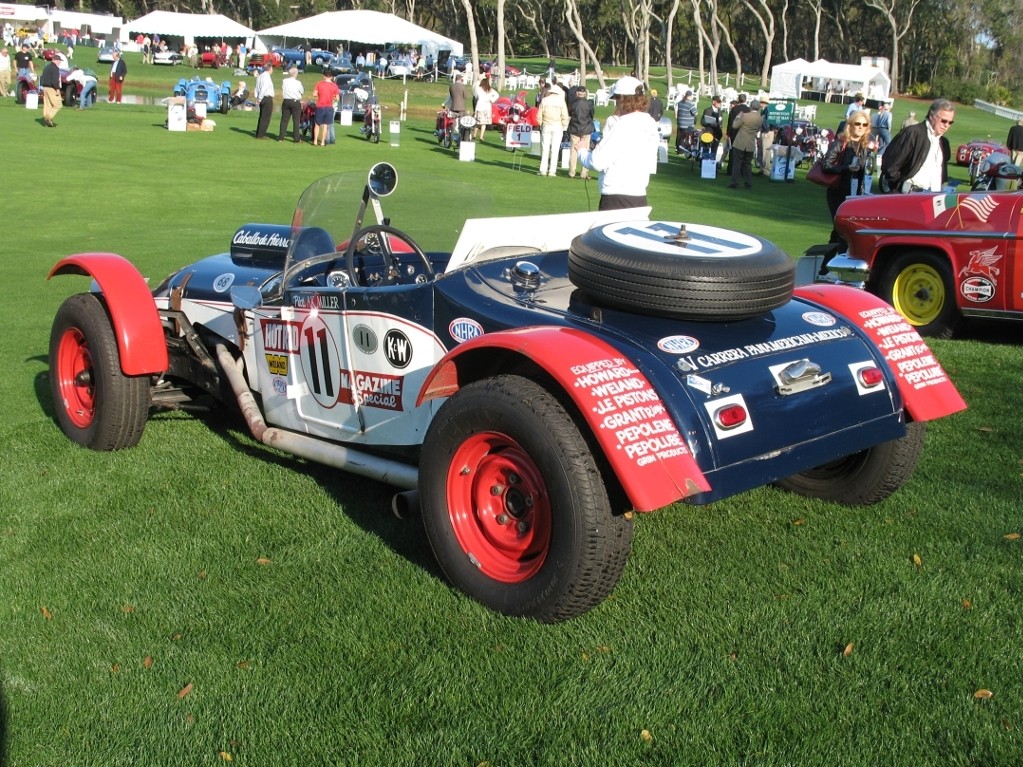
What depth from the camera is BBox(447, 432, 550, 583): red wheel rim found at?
3.73 meters

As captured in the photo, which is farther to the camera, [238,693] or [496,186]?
[496,186]

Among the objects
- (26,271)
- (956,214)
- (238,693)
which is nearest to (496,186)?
(26,271)

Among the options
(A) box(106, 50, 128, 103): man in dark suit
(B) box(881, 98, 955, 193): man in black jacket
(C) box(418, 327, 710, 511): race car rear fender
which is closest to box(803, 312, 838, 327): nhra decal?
(C) box(418, 327, 710, 511): race car rear fender

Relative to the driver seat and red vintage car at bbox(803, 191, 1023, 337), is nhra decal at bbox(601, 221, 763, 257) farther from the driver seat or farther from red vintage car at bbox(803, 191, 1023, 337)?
red vintage car at bbox(803, 191, 1023, 337)

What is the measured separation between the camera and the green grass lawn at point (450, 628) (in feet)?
10.1

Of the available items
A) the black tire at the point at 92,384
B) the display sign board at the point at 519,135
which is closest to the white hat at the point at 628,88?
the black tire at the point at 92,384

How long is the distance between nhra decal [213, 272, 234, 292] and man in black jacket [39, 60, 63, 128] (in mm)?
23088

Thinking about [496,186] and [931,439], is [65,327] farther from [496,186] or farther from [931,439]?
[496,186]

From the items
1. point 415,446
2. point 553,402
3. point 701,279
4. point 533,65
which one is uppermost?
point 533,65

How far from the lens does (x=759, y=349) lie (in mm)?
3949

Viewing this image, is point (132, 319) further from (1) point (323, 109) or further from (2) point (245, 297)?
(1) point (323, 109)

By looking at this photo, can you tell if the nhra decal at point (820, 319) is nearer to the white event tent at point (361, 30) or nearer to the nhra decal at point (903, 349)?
the nhra decal at point (903, 349)

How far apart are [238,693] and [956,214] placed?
7027 millimetres

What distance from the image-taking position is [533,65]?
8175 centimetres
